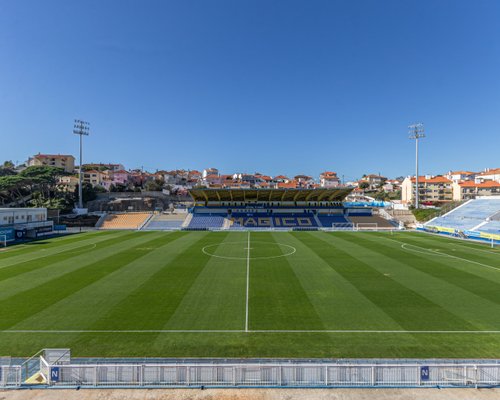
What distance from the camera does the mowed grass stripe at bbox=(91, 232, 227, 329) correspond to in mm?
11287

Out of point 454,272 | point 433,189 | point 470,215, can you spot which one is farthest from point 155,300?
point 433,189

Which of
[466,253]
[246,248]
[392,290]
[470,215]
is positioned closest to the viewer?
[392,290]

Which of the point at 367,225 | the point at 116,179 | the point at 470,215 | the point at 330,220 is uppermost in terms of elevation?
the point at 116,179

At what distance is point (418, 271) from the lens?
→ 19359 millimetres

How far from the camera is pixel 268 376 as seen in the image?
7.07 meters

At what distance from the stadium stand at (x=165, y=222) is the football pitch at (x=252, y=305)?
24674 mm

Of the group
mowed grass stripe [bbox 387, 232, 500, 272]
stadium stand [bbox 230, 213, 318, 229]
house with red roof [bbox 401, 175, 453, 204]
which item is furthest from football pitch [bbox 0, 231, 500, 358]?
house with red roof [bbox 401, 175, 453, 204]

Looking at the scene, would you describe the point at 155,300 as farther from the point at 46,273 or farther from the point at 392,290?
the point at 392,290

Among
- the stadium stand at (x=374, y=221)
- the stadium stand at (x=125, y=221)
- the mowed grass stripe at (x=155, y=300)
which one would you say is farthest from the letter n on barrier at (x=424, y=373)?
the stadium stand at (x=125, y=221)

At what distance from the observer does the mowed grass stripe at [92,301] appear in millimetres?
11211

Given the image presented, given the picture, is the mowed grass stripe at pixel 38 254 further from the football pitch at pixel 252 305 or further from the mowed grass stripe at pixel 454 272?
the mowed grass stripe at pixel 454 272

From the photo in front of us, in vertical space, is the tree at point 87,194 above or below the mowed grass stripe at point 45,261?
above

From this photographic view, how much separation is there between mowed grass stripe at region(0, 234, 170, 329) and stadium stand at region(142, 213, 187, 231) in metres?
26.2

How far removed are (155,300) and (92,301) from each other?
2962 mm
